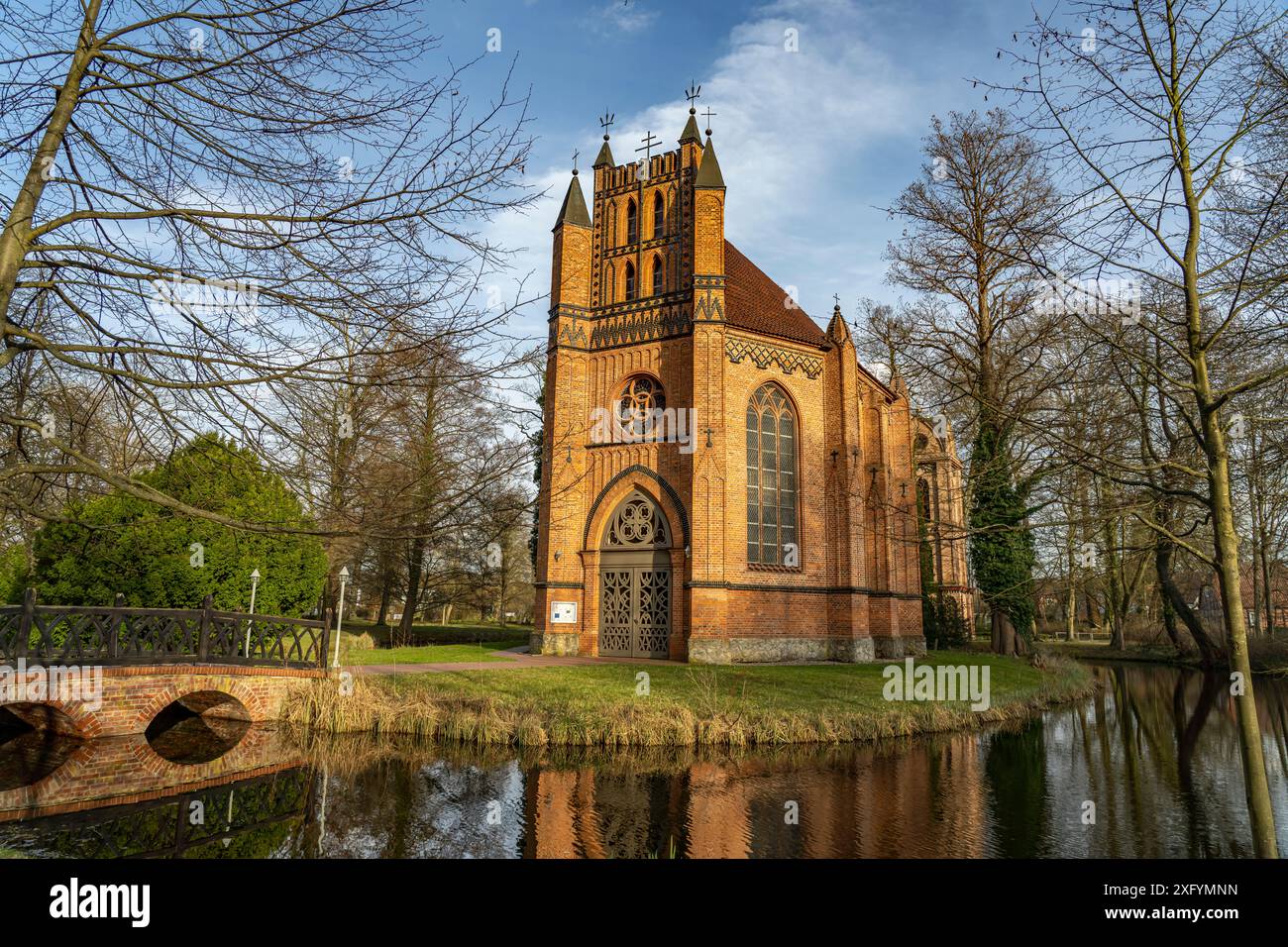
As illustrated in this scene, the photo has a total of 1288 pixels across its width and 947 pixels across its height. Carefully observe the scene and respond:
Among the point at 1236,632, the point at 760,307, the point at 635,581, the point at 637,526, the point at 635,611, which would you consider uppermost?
the point at 760,307

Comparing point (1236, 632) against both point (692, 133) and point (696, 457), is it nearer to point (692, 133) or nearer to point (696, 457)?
point (696, 457)

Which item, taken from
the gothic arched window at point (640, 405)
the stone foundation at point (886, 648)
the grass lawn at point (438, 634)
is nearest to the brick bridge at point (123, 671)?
the gothic arched window at point (640, 405)

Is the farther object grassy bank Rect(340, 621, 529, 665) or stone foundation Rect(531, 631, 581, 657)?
stone foundation Rect(531, 631, 581, 657)

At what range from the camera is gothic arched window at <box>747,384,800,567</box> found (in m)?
21.0

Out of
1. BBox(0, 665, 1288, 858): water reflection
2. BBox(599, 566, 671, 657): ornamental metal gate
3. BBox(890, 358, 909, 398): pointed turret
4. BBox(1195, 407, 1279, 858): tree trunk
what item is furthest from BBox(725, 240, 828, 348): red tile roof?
BBox(1195, 407, 1279, 858): tree trunk

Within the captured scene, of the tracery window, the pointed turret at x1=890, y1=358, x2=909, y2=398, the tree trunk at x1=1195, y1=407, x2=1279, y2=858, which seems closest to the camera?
the tree trunk at x1=1195, y1=407, x2=1279, y2=858

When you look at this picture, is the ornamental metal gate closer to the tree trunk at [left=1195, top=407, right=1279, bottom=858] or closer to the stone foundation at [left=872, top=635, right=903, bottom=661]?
the stone foundation at [left=872, top=635, right=903, bottom=661]

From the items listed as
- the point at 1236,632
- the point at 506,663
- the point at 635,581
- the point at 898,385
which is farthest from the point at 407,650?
the point at 1236,632

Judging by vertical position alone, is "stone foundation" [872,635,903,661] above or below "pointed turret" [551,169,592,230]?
below

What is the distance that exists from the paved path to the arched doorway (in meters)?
0.65

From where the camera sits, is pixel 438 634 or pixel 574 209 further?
pixel 438 634

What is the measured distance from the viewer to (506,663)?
18.2 meters

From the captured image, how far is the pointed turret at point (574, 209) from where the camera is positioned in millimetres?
22500

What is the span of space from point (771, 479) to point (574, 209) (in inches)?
403
